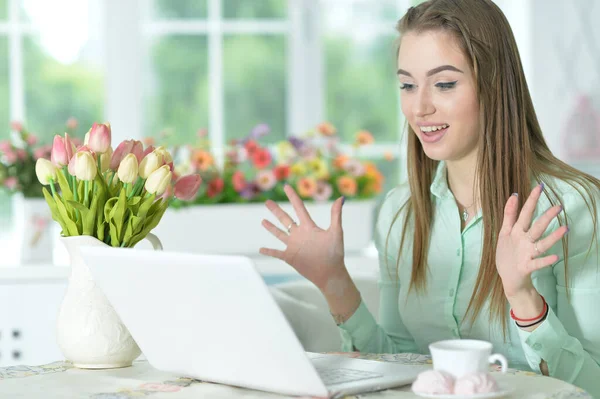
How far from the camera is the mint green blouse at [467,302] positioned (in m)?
1.49

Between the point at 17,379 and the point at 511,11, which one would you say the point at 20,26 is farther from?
the point at 17,379

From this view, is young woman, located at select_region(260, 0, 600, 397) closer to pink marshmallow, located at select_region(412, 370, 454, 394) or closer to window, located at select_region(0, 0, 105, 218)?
pink marshmallow, located at select_region(412, 370, 454, 394)

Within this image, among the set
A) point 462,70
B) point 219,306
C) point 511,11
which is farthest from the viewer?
point 511,11

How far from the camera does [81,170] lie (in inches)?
53.8

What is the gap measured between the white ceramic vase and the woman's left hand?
57 centimetres

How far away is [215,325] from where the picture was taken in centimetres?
114

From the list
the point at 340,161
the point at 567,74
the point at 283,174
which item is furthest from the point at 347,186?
the point at 567,74

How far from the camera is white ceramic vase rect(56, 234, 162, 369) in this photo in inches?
54.7

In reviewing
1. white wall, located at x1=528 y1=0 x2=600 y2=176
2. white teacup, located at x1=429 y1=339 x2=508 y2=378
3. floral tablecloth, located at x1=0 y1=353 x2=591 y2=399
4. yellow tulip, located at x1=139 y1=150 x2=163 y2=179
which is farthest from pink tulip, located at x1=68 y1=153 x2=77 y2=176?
white wall, located at x1=528 y1=0 x2=600 y2=176

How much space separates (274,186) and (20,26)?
1.32 meters

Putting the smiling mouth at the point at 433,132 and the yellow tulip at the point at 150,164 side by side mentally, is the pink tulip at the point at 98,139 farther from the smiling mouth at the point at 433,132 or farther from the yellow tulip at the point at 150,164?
the smiling mouth at the point at 433,132

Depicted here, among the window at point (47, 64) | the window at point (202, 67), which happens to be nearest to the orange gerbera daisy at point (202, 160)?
the window at point (202, 67)

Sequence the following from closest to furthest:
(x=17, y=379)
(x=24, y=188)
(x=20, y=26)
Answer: (x=17, y=379) → (x=24, y=188) → (x=20, y=26)

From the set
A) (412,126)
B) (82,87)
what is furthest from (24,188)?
(412,126)
